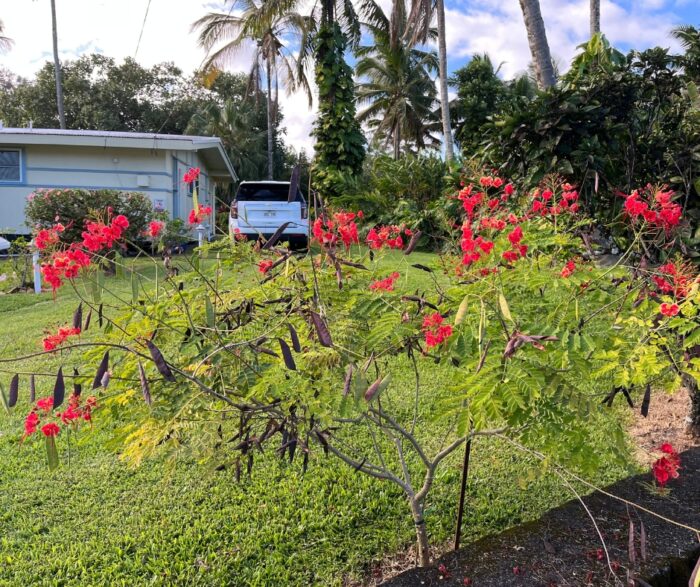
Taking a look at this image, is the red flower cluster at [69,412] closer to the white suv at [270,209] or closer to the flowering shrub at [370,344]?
the flowering shrub at [370,344]

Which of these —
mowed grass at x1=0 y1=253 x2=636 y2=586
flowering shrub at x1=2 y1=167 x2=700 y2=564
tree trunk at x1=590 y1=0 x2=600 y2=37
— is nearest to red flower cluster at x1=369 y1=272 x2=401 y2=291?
flowering shrub at x1=2 y1=167 x2=700 y2=564

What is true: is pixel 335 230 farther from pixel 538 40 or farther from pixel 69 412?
pixel 538 40

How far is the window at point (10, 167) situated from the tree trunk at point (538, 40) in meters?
13.6

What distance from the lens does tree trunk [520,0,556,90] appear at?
22.7ft

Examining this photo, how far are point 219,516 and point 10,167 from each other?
51.1ft

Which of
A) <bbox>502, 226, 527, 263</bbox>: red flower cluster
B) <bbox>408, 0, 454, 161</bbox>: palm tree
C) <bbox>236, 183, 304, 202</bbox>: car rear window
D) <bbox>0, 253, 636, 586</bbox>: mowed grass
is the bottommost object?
<bbox>0, 253, 636, 586</bbox>: mowed grass

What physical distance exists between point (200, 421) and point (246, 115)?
33086 mm

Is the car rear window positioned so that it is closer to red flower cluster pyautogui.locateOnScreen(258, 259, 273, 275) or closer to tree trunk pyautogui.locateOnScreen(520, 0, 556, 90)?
tree trunk pyautogui.locateOnScreen(520, 0, 556, 90)

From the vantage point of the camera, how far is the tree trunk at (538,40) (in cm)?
693

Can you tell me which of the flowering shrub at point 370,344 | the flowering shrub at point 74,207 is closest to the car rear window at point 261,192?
the flowering shrub at point 74,207

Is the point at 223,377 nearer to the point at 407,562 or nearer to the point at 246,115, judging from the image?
the point at 407,562

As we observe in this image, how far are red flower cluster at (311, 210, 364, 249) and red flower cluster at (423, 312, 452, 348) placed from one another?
1.49 ft

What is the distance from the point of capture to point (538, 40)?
7059mm

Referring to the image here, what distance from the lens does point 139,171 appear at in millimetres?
15508
